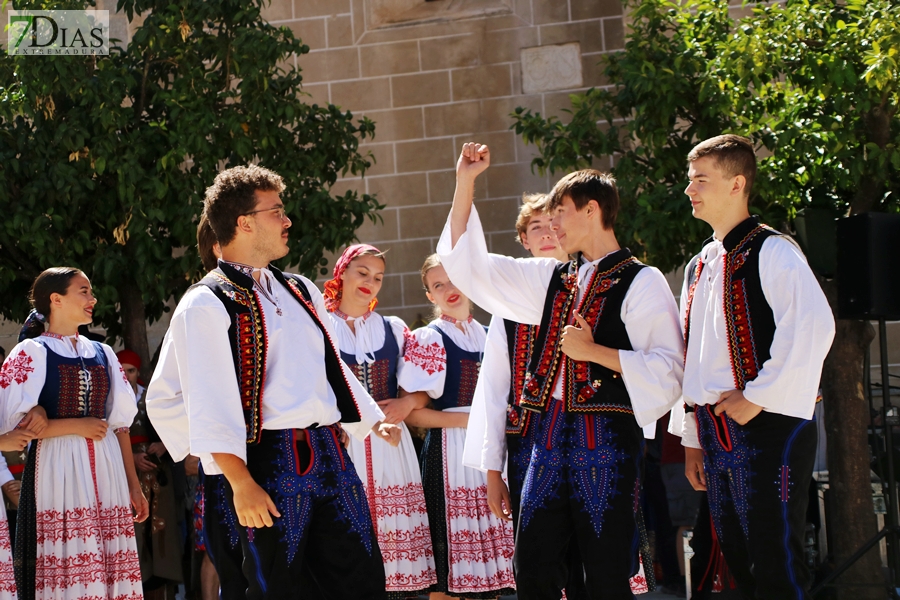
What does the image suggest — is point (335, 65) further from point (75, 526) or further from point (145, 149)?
point (75, 526)

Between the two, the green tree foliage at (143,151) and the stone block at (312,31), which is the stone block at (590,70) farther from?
the green tree foliage at (143,151)

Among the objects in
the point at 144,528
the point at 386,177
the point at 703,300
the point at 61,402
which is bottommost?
the point at 144,528

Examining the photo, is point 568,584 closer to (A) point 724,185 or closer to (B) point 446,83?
(A) point 724,185

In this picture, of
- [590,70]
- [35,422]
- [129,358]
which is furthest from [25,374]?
[590,70]

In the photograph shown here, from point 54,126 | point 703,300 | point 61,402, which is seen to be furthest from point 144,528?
point 703,300

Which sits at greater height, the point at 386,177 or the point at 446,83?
the point at 446,83

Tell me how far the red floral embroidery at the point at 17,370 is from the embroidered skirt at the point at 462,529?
6.39ft

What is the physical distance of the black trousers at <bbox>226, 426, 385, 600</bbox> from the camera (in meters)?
2.82

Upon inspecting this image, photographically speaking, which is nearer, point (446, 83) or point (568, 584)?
point (568, 584)

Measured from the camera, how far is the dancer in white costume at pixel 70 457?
484cm

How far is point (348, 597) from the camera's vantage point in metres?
2.85

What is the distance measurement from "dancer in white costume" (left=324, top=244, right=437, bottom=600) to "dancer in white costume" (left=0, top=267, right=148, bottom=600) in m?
1.20

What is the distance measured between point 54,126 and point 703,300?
4571 millimetres

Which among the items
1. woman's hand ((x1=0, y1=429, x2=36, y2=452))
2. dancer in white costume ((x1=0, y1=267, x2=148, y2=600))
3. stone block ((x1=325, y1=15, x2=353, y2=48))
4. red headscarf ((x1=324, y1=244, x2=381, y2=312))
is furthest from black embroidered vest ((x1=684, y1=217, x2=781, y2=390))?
stone block ((x1=325, y1=15, x2=353, y2=48))
